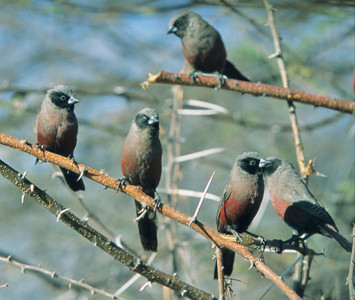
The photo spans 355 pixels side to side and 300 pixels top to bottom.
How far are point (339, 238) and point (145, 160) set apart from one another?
1.99m

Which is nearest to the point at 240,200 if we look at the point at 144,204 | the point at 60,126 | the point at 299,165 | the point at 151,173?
the point at 299,165

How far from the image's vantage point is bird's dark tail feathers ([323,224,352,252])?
450 cm

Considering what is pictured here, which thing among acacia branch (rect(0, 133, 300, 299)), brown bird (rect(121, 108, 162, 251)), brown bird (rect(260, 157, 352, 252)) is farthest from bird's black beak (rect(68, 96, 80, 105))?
brown bird (rect(260, 157, 352, 252))

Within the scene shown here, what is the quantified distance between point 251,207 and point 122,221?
175 inches

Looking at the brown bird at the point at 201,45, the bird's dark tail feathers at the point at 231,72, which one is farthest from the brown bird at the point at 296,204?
the brown bird at the point at 201,45

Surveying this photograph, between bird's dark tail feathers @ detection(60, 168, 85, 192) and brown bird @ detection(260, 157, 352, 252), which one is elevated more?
bird's dark tail feathers @ detection(60, 168, 85, 192)

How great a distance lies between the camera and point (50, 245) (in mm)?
9539

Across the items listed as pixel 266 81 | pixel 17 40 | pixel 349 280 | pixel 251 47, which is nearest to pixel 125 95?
pixel 266 81

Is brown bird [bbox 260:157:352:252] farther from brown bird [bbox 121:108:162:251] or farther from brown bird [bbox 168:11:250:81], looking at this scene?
brown bird [bbox 168:11:250:81]

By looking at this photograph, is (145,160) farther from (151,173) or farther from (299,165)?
(299,165)

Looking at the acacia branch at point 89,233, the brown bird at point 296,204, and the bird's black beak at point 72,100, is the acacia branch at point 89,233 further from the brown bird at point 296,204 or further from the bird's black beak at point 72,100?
the brown bird at point 296,204

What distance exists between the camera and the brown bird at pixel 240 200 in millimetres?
4863

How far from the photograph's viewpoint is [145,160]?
4.73 m

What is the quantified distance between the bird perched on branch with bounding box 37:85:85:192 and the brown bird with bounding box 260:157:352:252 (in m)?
1.90
